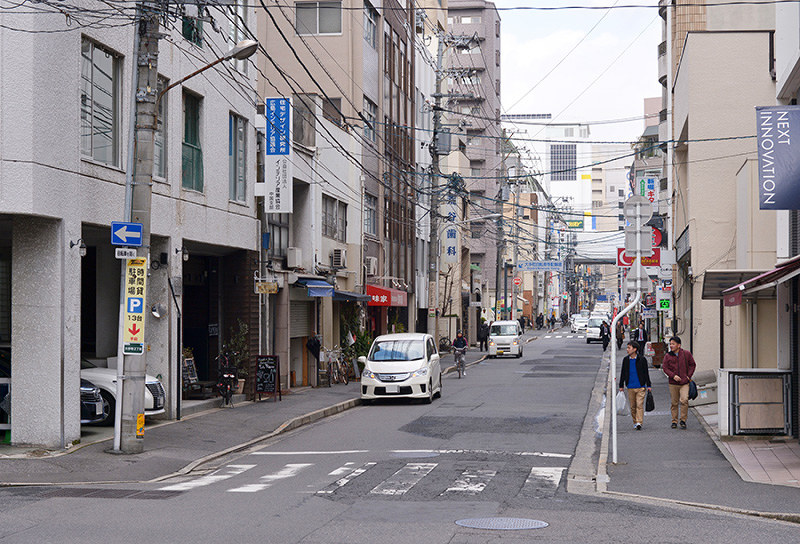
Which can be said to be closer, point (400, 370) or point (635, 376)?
point (635, 376)

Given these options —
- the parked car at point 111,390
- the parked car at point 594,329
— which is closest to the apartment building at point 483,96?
the parked car at point 594,329

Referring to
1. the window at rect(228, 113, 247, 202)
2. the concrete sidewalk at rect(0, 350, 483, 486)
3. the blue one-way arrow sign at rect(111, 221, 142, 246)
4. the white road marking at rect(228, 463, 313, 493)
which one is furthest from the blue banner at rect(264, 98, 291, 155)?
the white road marking at rect(228, 463, 313, 493)

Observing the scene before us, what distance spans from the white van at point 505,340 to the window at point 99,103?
37273 millimetres

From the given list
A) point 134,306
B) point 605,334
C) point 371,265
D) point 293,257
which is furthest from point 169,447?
point 605,334

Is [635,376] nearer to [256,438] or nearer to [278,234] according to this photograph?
[256,438]

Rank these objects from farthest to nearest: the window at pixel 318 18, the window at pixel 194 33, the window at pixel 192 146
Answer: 1. the window at pixel 318 18
2. the window at pixel 192 146
3. the window at pixel 194 33

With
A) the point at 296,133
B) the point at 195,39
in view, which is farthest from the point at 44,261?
the point at 296,133

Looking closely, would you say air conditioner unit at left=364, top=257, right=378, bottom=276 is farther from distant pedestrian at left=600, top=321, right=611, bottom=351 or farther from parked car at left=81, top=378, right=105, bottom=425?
parked car at left=81, top=378, right=105, bottom=425

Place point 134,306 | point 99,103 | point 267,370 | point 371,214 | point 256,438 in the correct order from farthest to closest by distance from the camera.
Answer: point 371,214 < point 267,370 < point 256,438 < point 99,103 < point 134,306

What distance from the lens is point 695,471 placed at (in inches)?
546

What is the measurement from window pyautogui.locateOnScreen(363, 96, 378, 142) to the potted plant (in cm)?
1647

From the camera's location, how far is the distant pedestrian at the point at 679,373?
63.1 feet

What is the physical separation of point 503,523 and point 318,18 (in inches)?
1264

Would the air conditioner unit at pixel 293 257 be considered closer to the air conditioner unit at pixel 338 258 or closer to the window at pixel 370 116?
the air conditioner unit at pixel 338 258
